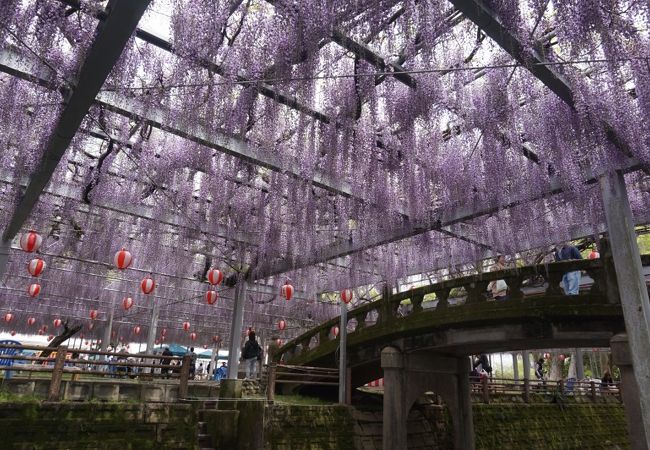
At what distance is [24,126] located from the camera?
6.18 m

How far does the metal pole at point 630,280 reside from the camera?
217 inches

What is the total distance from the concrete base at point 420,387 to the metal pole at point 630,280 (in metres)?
4.60

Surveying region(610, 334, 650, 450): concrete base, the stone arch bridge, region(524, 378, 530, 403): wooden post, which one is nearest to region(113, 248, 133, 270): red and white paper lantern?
the stone arch bridge

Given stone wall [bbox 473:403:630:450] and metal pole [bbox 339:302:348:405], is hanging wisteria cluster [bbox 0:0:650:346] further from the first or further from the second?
stone wall [bbox 473:403:630:450]

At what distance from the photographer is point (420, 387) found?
9773 mm

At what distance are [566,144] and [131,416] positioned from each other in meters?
7.69

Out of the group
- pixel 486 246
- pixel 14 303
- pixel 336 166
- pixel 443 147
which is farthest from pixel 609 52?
pixel 14 303

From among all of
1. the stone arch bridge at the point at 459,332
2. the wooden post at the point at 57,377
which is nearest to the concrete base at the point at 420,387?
the stone arch bridge at the point at 459,332

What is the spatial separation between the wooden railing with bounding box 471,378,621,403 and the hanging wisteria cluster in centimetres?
366

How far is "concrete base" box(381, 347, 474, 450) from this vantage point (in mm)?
9164

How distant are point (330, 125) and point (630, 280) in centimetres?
440

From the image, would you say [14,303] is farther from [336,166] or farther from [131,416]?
[336,166]

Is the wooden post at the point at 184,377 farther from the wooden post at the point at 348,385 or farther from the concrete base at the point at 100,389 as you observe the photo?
the wooden post at the point at 348,385

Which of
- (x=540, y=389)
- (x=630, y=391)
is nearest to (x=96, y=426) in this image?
(x=630, y=391)
